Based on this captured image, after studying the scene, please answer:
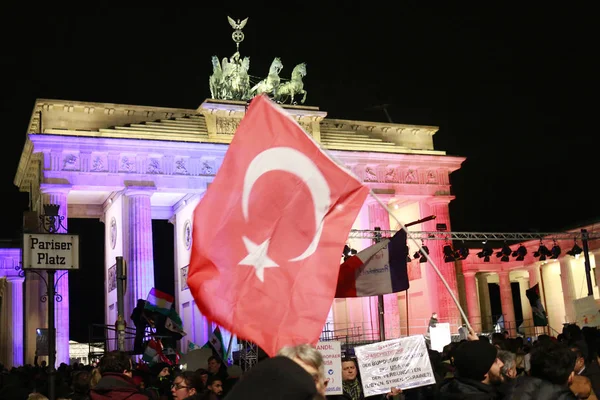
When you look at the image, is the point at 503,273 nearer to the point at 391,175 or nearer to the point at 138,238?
the point at 391,175

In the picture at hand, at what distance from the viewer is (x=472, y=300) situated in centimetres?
5012

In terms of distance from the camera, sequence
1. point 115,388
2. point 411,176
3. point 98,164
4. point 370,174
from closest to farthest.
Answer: point 115,388
point 98,164
point 370,174
point 411,176

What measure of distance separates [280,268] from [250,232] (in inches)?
19.4

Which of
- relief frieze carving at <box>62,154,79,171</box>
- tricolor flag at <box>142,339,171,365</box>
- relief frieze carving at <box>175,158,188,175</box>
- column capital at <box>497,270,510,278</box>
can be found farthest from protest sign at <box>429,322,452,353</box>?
column capital at <box>497,270,510,278</box>

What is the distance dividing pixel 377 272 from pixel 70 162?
3020 centimetres

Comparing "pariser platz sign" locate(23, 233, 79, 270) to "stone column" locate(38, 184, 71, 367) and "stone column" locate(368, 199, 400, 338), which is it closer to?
"stone column" locate(38, 184, 71, 367)

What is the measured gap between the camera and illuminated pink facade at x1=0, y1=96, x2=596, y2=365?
3966 cm

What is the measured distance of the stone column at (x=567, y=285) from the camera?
4734 cm

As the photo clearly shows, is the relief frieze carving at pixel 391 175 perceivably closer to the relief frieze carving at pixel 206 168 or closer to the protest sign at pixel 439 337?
the relief frieze carving at pixel 206 168

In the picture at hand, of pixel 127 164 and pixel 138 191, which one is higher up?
pixel 127 164

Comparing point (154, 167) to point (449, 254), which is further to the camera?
point (154, 167)

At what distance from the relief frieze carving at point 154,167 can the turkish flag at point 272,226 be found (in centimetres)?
3389

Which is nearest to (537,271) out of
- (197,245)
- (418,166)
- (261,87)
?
(418,166)

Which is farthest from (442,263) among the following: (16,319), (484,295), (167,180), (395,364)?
(395,364)
